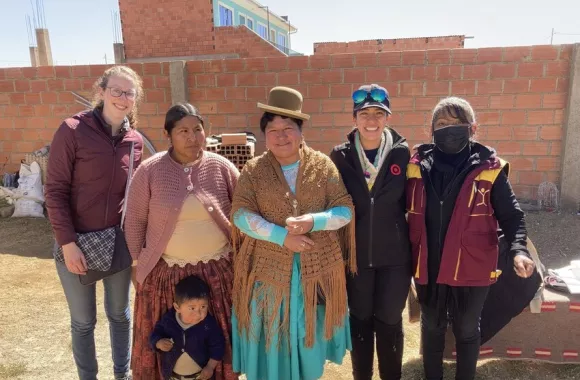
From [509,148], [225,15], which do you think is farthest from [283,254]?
[225,15]

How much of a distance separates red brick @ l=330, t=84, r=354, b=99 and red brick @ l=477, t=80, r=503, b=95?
4.71 ft

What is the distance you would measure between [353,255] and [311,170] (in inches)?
19.6

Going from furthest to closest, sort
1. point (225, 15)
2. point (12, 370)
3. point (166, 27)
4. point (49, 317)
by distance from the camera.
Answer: point (225, 15) < point (166, 27) < point (49, 317) < point (12, 370)

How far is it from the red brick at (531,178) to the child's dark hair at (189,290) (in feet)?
14.3

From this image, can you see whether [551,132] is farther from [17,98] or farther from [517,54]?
[17,98]

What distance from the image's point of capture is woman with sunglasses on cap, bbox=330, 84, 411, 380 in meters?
2.26

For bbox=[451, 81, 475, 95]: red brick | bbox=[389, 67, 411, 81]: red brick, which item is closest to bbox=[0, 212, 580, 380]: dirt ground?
bbox=[451, 81, 475, 95]: red brick

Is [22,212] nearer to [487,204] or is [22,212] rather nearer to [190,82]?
[190,82]

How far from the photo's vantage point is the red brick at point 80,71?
596 cm

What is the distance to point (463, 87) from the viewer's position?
16.6ft

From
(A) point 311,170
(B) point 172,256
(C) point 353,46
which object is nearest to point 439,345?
(A) point 311,170

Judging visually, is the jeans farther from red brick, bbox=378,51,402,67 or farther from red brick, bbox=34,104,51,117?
red brick, bbox=34,104,51,117

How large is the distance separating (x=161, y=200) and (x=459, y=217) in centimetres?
147

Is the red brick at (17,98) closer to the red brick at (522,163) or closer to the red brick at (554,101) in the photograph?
the red brick at (522,163)
